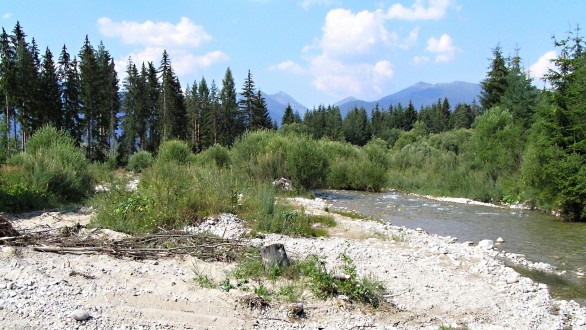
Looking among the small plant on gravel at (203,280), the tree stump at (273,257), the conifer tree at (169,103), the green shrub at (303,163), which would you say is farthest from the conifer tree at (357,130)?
the small plant on gravel at (203,280)

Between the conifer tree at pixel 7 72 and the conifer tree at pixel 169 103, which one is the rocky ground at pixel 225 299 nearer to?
the conifer tree at pixel 7 72

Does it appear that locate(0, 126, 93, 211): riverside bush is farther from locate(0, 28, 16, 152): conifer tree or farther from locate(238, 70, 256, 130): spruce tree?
locate(238, 70, 256, 130): spruce tree

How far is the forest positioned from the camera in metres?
12.6

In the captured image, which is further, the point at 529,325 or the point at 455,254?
the point at 455,254

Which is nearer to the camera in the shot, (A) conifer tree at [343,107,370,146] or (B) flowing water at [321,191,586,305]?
(B) flowing water at [321,191,586,305]

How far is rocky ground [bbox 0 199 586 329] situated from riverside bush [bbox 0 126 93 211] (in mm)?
4215

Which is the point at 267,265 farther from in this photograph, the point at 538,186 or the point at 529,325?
the point at 538,186

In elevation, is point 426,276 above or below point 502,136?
below

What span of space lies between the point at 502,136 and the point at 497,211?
7.77 m

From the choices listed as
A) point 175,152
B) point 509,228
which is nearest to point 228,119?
point 175,152

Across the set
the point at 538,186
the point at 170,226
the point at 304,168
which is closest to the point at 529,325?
the point at 170,226

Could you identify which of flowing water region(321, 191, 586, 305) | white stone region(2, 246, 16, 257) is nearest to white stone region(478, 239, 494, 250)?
flowing water region(321, 191, 586, 305)

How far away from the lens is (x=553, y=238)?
40.1ft

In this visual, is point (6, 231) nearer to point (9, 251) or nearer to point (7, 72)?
point (9, 251)
